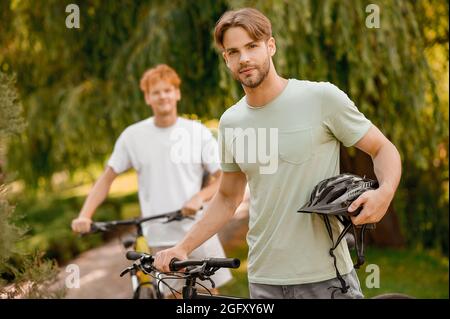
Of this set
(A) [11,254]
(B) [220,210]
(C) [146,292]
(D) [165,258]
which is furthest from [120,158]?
(D) [165,258]

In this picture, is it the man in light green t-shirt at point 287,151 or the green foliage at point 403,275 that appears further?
the green foliage at point 403,275

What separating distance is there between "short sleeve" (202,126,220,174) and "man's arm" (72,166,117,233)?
0.63 meters

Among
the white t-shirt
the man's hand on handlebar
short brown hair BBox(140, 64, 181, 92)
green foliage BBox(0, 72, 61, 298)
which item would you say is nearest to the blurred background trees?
short brown hair BBox(140, 64, 181, 92)

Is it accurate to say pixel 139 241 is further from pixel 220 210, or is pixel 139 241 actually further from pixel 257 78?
pixel 257 78

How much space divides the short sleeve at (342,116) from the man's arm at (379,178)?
0.10ft

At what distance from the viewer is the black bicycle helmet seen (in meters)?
3.03

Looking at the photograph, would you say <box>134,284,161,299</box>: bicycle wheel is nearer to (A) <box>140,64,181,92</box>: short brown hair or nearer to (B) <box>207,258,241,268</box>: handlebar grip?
(A) <box>140,64,181,92</box>: short brown hair

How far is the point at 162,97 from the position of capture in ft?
17.8

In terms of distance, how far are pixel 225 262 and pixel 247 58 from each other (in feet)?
2.48

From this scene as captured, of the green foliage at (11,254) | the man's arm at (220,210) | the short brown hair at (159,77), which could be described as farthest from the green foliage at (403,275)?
the man's arm at (220,210)

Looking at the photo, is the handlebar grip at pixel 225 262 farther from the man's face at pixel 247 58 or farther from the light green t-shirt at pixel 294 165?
the man's face at pixel 247 58

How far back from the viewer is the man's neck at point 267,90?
10.5 feet

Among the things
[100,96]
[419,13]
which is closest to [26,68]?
[100,96]

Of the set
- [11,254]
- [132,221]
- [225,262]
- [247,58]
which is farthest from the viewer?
[132,221]
